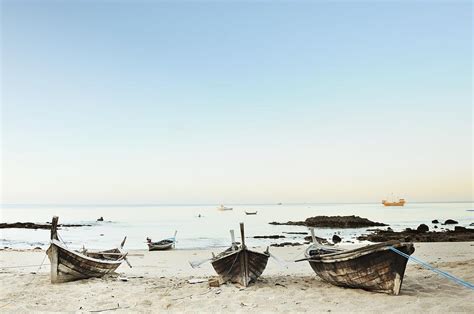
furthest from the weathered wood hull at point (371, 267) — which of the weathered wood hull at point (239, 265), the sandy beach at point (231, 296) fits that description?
the weathered wood hull at point (239, 265)

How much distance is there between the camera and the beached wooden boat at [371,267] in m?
7.04

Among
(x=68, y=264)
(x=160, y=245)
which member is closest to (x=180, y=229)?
(x=160, y=245)

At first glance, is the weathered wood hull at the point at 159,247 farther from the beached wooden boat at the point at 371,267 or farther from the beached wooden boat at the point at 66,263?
the beached wooden boat at the point at 371,267

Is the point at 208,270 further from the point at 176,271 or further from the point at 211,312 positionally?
the point at 211,312

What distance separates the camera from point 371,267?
291 inches

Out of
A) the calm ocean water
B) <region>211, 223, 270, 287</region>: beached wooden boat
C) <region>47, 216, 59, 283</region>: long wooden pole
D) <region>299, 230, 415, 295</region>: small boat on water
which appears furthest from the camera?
the calm ocean water

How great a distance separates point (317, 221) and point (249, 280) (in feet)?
131

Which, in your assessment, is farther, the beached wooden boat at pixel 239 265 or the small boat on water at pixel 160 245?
the small boat on water at pixel 160 245

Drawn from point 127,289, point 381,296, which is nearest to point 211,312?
point 127,289

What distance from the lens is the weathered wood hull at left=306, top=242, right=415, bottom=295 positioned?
7043 mm

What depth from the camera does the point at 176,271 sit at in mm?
12555

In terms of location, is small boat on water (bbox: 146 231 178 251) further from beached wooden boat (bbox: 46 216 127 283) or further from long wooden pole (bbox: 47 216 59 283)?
long wooden pole (bbox: 47 216 59 283)

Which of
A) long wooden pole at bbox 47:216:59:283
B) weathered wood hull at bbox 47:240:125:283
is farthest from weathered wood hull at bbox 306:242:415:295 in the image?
long wooden pole at bbox 47:216:59:283

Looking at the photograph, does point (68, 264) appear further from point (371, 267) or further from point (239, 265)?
point (371, 267)
